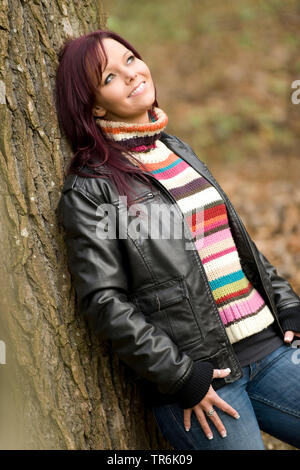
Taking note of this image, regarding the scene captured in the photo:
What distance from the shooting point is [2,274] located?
235 cm

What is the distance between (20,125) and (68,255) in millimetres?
621

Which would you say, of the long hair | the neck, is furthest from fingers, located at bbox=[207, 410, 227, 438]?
the neck

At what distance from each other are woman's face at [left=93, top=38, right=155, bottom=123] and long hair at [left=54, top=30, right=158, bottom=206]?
0.04m

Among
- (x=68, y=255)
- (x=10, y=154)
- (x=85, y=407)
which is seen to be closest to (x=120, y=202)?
(x=68, y=255)

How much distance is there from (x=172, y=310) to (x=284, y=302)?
2.65 ft

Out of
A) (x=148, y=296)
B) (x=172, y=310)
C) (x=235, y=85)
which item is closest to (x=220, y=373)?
(x=172, y=310)

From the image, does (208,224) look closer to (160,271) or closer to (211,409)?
(160,271)

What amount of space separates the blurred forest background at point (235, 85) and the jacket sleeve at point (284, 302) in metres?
2.76

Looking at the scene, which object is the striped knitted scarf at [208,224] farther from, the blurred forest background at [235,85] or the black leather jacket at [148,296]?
the blurred forest background at [235,85]

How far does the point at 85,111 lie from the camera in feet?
8.12

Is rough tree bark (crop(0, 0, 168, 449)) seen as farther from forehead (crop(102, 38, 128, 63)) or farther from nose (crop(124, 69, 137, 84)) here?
nose (crop(124, 69, 137, 84))

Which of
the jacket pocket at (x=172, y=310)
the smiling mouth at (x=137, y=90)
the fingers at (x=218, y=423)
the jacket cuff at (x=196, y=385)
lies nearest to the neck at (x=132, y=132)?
the smiling mouth at (x=137, y=90)
